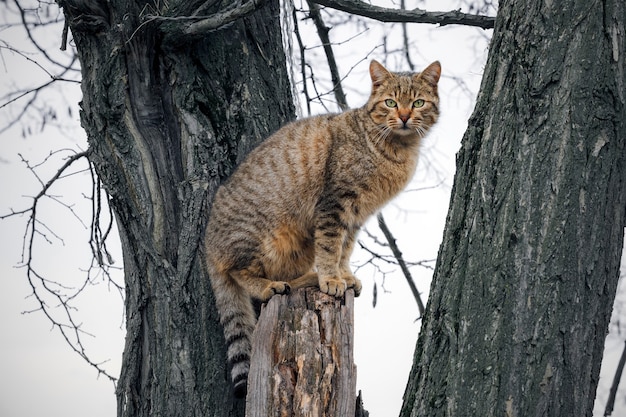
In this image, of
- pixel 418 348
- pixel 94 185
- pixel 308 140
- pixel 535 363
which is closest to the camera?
pixel 535 363

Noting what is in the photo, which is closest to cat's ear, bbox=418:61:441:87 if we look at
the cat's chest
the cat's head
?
the cat's head

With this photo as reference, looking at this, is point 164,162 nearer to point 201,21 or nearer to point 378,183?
point 201,21

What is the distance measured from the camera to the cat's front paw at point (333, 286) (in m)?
3.91

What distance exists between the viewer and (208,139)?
416 centimetres

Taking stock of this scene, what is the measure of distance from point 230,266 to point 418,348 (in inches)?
64.7

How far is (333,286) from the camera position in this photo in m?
3.94

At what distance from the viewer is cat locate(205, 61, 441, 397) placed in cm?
409

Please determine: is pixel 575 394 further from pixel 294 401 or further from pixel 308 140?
pixel 308 140

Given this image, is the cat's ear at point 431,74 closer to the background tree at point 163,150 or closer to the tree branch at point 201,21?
the background tree at point 163,150

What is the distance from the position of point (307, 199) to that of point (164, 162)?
2.94ft

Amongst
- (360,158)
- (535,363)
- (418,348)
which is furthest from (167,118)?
(535,363)

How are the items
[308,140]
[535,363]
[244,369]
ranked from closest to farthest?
[535,363] < [244,369] < [308,140]

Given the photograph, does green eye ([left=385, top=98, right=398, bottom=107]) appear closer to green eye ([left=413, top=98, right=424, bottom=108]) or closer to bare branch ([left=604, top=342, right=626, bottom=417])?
green eye ([left=413, top=98, right=424, bottom=108])

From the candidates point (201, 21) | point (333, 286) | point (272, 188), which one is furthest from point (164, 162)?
point (333, 286)
